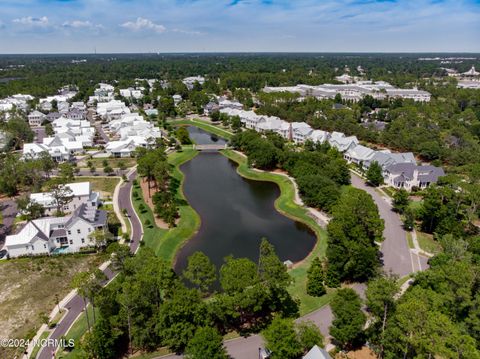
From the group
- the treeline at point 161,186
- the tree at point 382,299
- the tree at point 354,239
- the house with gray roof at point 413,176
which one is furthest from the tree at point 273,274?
the house with gray roof at point 413,176

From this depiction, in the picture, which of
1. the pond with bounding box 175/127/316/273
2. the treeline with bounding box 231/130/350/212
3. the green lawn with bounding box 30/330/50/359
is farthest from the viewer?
the treeline with bounding box 231/130/350/212

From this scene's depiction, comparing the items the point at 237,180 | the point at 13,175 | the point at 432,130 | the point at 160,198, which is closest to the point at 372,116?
the point at 432,130

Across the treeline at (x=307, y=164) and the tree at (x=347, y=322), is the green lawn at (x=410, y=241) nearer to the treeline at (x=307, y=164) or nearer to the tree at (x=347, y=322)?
the treeline at (x=307, y=164)

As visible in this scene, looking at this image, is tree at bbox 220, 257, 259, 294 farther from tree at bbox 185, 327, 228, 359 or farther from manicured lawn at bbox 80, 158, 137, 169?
manicured lawn at bbox 80, 158, 137, 169

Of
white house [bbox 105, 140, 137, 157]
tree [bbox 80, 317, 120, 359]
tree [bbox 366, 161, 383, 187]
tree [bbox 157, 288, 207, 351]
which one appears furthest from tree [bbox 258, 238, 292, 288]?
white house [bbox 105, 140, 137, 157]

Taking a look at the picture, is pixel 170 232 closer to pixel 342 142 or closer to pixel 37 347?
pixel 37 347

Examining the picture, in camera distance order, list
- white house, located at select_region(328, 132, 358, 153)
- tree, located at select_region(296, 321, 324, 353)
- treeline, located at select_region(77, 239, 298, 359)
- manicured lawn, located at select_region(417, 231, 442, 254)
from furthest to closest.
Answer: white house, located at select_region(328, 132, 358, 153)
manicured lawn, located at select_region(417, 231, 442, 254)
treeline, located at select_region(77, 239, 298, 359)
tree, located at select_region(296, 321, 324, 353)
